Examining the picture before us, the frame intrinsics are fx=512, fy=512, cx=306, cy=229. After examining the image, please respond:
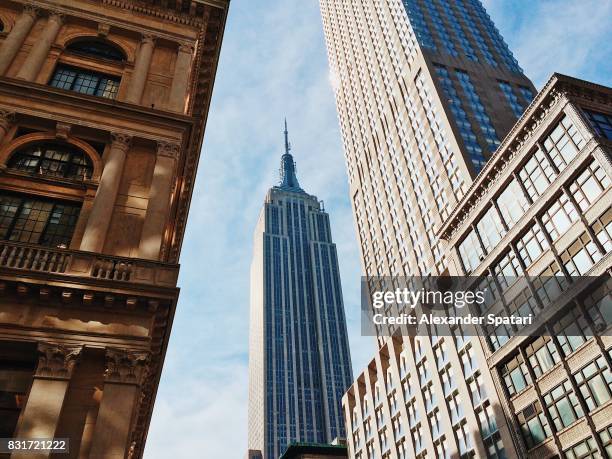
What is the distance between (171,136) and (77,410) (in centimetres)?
1226

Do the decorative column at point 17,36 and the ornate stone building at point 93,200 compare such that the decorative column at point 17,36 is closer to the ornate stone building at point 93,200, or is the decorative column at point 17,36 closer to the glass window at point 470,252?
the ornate stone building at point 93,200

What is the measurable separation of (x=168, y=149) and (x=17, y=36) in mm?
9974

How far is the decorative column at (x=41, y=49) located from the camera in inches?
888

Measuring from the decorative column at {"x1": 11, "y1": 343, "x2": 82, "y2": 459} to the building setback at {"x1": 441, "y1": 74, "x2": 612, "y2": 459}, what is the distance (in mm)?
33252

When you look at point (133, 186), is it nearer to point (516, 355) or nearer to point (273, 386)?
point (516, 355)

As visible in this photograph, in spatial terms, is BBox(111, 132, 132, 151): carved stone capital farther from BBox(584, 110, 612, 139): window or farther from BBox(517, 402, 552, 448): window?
BBox(517, 402, 552, 448): window

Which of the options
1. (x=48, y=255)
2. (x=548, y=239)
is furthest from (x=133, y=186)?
(x=548, y=239)

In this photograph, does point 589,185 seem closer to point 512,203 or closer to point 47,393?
point 512,203

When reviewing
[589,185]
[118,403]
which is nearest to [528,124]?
[589,185]

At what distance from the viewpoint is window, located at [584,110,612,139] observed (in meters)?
40.4

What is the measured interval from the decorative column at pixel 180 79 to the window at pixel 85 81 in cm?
281

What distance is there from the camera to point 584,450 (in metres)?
35.2

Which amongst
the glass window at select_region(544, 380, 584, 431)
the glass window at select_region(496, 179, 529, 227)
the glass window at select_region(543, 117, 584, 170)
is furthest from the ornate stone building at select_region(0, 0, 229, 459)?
the glass window at select_region(496, 179, 529, 227)

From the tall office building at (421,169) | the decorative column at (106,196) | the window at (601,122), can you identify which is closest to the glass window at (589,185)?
the window at (601,122)
